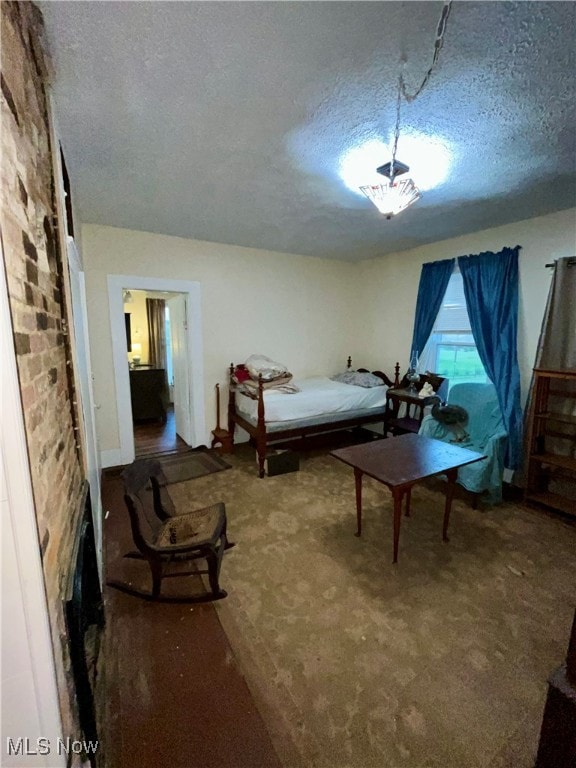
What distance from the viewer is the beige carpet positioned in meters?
1.23

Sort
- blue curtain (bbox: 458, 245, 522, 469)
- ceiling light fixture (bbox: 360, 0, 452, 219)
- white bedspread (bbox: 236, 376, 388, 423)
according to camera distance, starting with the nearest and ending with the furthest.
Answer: ceiling light fixture (bbox: 360, 0, 452, 219) < blue curtain (bbox: 458, 245, 522, 469) < white bedspread (bbox: 236, 376, 388, 423)

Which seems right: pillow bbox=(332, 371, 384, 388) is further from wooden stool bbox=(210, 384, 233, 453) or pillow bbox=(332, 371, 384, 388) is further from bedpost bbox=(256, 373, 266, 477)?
wooden stool bbox=(210, 384, 233, 453)

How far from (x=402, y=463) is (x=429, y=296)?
245cm

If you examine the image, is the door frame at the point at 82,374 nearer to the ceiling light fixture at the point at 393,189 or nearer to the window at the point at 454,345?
the ceiling light fixture at the point at 393,189

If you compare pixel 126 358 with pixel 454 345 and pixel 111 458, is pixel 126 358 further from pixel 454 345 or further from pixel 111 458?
pixel 454 345

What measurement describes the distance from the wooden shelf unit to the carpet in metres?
2.99

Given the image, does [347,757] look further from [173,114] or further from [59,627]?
[173,114]

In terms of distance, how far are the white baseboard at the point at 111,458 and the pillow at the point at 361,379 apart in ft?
9.65

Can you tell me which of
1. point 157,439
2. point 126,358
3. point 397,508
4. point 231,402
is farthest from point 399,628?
point 157,439

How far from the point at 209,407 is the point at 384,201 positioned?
9.99 feet

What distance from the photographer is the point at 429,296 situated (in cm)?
385

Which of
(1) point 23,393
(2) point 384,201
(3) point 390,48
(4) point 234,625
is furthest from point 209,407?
(3) point 390,48

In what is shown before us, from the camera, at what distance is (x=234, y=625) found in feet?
5.57

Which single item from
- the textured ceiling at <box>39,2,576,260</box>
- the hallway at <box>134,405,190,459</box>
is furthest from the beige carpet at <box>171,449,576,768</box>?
the textured ceiling at <box>39,2,576,260</box>
